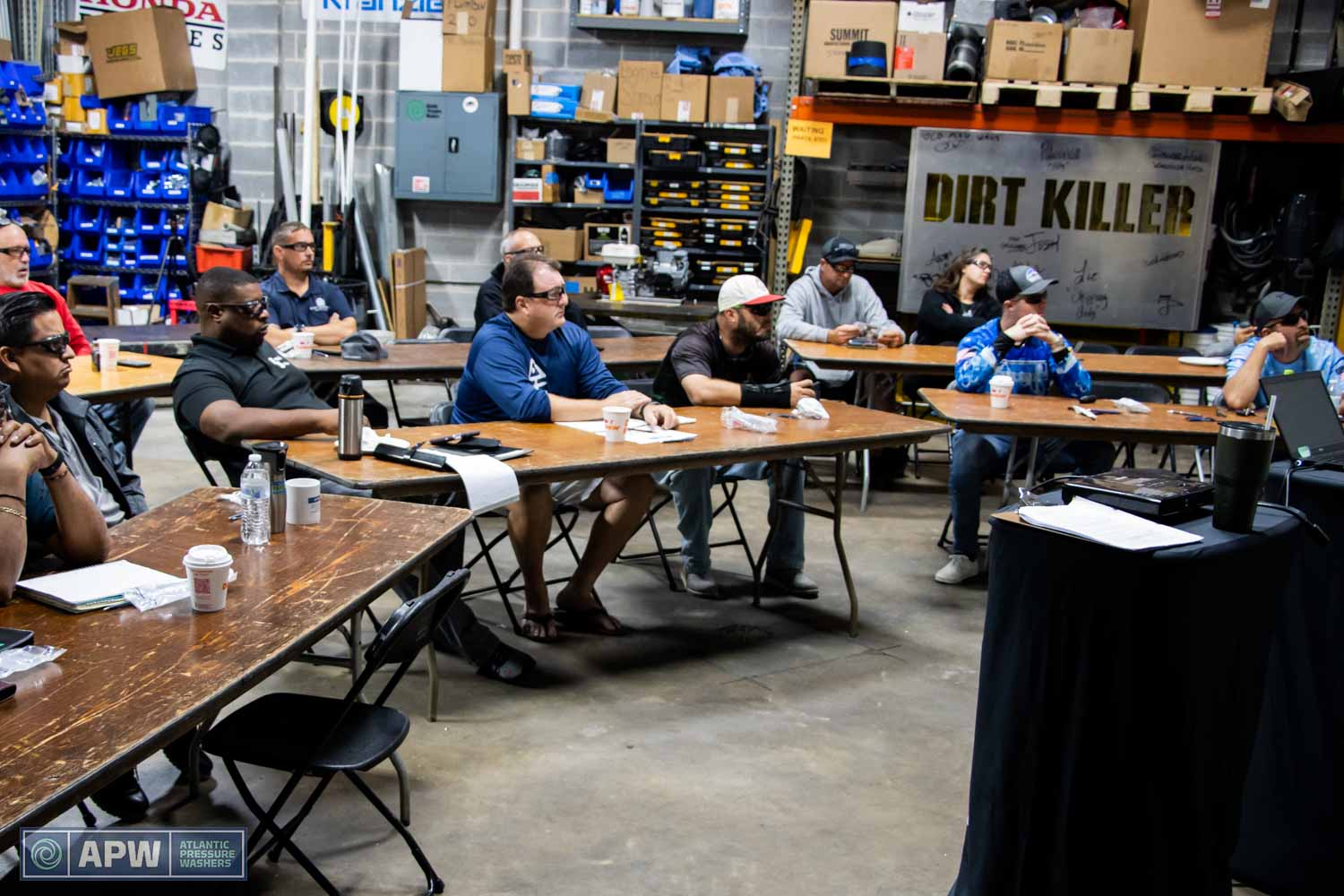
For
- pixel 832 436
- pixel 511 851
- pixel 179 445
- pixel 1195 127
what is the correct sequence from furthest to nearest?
pixel 1195 127 → pixel 179 445 → pixel 832 436 → pixel 511 851

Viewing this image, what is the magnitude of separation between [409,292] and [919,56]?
13.3ft

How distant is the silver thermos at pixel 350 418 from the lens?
3363mm

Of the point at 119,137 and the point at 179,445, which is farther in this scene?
the point at 119,137

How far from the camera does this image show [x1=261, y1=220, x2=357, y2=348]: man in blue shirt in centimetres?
567

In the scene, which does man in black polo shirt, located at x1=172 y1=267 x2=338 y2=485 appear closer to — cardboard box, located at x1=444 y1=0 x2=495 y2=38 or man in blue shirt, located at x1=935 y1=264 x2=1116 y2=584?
man in blue shirt, located at x1=935 y1=264 x2=1116 y2=584

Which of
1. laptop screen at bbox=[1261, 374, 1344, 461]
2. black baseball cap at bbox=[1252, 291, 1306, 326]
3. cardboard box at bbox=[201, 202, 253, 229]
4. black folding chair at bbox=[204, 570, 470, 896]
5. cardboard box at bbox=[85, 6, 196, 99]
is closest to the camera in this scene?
black folding chair at bbox=[204, 570, 470, 896]

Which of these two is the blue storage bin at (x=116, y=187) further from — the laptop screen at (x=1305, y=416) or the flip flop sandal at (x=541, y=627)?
the laptop screen at (x=1305, y=416)

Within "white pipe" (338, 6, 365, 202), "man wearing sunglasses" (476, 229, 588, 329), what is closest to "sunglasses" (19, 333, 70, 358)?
"man wearing sunglasses" (476, 229, 588, 329)

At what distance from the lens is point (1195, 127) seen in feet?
26.2

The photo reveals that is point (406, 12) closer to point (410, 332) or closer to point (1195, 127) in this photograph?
point (410, 332)

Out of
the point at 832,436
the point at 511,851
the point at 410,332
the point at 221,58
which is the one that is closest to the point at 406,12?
the point at 221,58

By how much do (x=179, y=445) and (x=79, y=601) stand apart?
16.4 feet

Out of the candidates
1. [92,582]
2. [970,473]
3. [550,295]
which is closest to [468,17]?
[550,295]

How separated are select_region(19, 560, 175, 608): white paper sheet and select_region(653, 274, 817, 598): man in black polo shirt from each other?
238 cm
